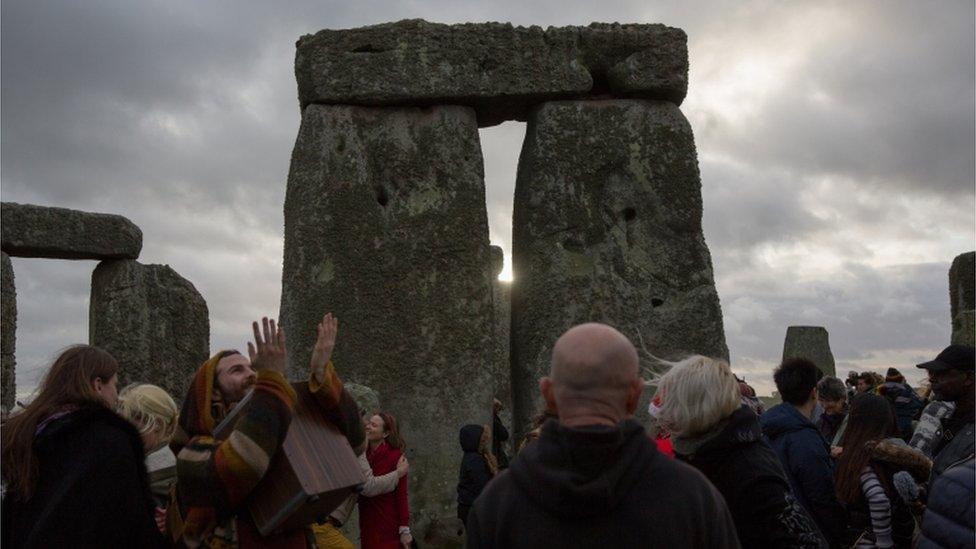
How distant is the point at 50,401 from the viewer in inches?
141

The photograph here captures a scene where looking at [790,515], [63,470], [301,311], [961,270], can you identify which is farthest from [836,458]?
[961,270]

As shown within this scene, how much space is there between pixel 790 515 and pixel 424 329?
5.70 meters

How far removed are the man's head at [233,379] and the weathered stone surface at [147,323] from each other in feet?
28.6

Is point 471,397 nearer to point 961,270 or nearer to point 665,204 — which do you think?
point 665,204

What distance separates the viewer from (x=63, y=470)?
349cm

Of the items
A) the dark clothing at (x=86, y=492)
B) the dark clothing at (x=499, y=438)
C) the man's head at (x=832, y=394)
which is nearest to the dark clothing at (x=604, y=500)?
the dark clothing at (x=86, y=492)

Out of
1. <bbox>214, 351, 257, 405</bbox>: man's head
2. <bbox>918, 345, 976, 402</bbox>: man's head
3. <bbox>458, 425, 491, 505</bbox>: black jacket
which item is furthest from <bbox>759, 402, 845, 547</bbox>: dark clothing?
<bbox>458, 425, 491, 505</bbox>: black jacket

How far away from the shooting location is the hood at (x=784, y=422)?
4.57m

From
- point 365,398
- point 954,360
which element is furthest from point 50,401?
point 365,398

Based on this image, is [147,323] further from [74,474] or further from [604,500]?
[604,500]

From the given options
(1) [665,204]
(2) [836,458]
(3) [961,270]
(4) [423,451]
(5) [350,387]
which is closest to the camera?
(2) [836,458]

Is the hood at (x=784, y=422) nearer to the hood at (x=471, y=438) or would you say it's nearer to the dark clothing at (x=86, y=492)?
the dark clothing at (x=86, y=492)

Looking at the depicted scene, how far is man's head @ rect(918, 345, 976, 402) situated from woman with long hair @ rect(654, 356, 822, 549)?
5.86 feet

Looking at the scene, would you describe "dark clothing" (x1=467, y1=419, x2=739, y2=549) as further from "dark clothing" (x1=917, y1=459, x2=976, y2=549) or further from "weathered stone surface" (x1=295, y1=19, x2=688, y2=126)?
"weathered stone surface" (x1=295, y1=19, x2=688, y2=126)
